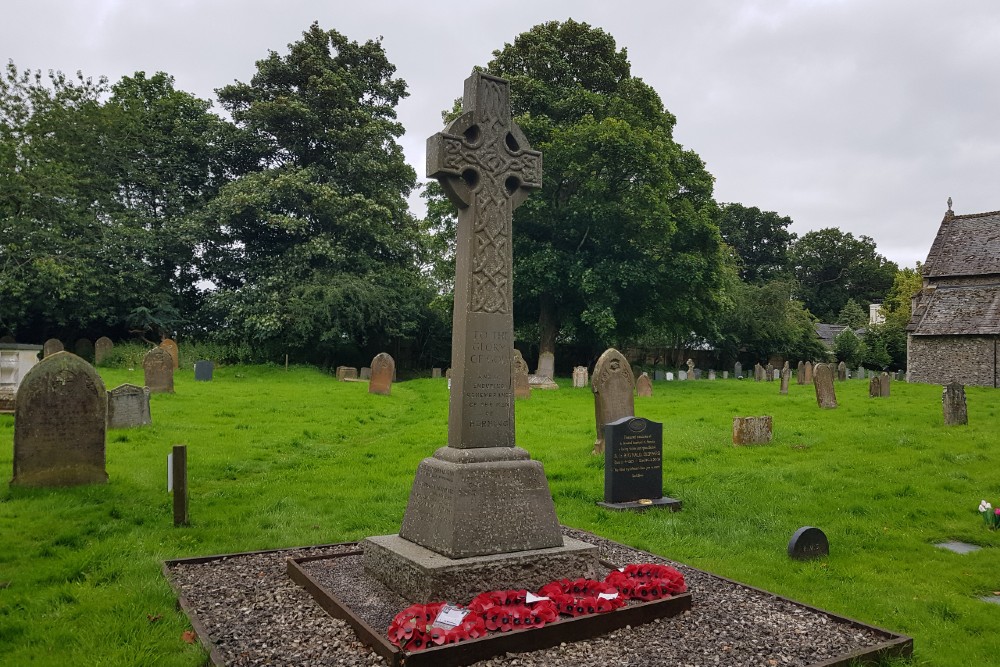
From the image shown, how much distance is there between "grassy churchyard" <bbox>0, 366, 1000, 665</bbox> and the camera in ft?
15.0

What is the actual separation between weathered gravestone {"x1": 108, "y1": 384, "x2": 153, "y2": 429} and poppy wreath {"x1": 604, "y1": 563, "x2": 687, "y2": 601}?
9.71 meters

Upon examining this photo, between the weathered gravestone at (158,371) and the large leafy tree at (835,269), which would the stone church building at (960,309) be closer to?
the weathered gravestone at (158,371)

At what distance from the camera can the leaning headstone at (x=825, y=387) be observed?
1781cm

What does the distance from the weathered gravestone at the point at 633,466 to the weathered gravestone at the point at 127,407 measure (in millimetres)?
8245

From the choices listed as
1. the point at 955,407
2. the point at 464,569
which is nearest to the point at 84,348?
the point at 464,569

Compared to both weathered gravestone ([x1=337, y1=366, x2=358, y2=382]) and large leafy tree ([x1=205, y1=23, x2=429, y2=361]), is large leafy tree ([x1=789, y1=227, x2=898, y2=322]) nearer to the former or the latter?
large leafy tree ([x1=205, y1=23, x2=429, y2=361])

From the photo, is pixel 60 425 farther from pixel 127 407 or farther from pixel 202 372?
pixel 202 372

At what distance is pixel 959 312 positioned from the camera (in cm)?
3381

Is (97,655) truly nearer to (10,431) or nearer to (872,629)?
(872,629)

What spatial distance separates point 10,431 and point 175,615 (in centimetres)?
822

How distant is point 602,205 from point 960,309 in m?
21.1

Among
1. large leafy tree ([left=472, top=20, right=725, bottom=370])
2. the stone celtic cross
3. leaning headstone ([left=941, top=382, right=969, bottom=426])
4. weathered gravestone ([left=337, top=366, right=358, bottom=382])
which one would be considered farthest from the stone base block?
weathered gravestone ([left=337, top=366, right=358, bottom=382])

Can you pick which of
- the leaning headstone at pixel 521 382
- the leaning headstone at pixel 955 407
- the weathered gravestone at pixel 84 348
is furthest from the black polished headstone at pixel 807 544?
the weathered gravestone at pixel 84 348

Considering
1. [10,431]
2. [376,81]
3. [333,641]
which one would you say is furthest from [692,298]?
[333,641]
